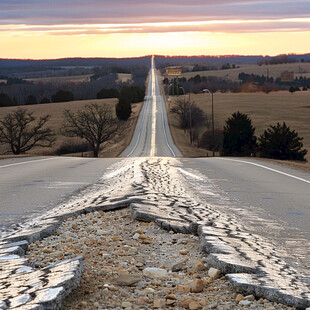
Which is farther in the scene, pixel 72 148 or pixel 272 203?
pixel 72 148

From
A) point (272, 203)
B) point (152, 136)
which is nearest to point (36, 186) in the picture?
point (272, 203)

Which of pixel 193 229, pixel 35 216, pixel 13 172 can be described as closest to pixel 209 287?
pixel 193 229

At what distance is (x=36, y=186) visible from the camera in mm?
Result: 13273

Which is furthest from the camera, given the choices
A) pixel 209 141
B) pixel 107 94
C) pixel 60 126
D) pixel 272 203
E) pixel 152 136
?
pixel 107 94

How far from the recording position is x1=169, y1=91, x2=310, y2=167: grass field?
304 ft

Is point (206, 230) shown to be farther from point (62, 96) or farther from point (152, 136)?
point (62, 96)

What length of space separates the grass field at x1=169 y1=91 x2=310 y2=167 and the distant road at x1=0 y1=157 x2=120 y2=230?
51.0 meters

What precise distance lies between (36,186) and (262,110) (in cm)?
10639

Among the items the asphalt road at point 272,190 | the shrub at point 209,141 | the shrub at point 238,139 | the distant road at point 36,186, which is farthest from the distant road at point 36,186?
the shrub at point 209,141

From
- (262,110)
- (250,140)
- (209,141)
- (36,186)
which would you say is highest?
(36,186)

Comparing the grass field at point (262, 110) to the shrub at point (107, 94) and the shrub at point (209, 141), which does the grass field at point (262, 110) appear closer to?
the shrub at point (209, 141)

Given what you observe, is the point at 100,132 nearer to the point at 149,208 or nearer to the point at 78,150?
the point at 78,150

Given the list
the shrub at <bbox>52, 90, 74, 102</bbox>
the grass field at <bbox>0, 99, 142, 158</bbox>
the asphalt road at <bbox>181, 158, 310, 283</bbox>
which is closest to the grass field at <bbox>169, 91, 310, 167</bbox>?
the grass field at <bbox>0, 99, 142, 158</bbox>

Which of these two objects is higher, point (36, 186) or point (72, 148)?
point (36, 186)
